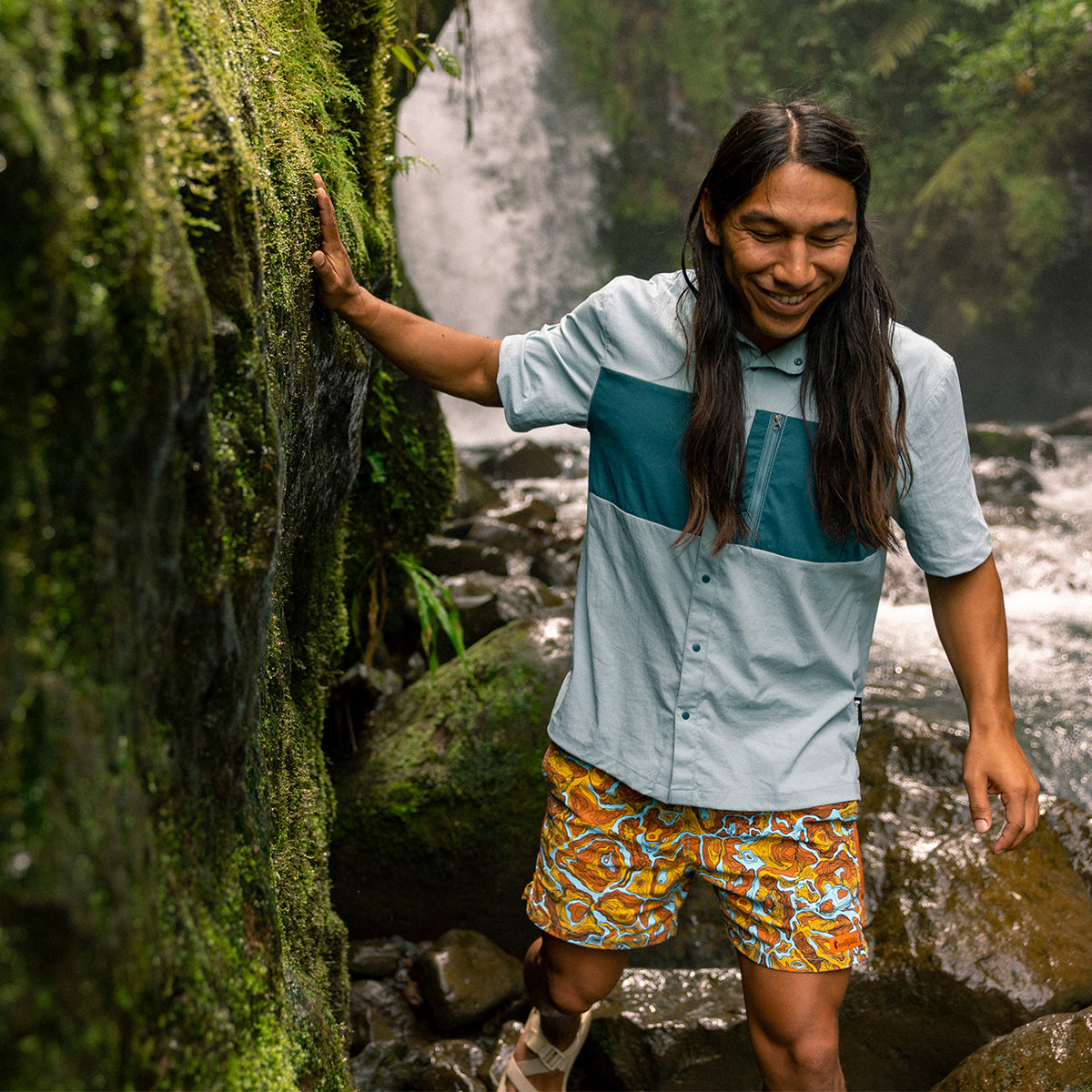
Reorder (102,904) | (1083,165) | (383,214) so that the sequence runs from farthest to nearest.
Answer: (1083,165) < (383,214) < (102,904)

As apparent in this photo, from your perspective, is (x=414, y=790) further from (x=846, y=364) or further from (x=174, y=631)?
(x=174, y=631)

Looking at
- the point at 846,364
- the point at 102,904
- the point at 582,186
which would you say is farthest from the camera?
the point at 582,186

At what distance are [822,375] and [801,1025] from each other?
4.49 ft

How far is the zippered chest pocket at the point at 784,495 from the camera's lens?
2201 millimetres

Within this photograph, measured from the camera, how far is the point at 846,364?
7.16ft

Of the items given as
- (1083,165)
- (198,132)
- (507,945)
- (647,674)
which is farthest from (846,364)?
(1083,165)

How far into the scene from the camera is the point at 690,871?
7.93ft

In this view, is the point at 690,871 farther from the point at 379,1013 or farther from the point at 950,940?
the point at 379,1013

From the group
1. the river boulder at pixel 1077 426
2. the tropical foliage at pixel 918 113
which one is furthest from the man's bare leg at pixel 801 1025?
the tropical foliage at pixel 918 113

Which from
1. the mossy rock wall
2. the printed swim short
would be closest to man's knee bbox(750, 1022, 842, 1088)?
the printed swim short

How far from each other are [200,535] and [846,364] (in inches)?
58.1

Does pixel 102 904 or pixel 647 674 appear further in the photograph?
pixel 647 674

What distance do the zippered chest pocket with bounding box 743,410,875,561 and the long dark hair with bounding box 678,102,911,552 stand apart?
28mm

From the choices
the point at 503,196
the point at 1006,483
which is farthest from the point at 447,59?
the point at 503,196
